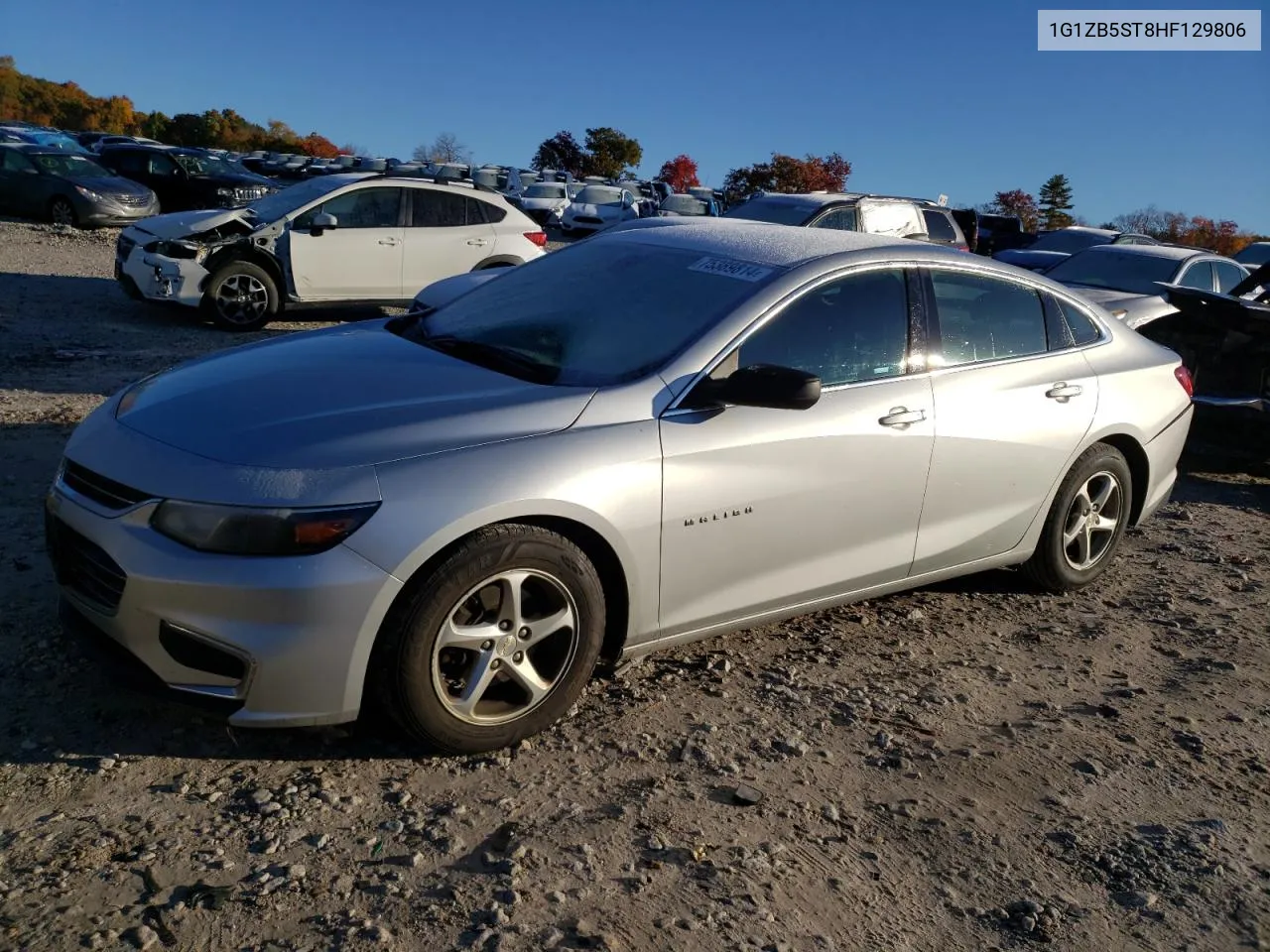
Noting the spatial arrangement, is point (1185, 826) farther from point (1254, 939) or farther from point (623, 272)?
point (623, 272)

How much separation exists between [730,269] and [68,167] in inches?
764

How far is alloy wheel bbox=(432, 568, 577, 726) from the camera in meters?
3.24

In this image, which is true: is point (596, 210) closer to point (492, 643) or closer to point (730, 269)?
point (730, 269)

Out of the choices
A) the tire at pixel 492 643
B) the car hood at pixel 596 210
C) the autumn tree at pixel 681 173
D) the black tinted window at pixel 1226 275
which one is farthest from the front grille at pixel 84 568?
the autumn tree at pixel 681 173

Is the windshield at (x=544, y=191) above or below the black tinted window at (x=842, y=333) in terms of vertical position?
above

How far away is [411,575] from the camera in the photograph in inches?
121

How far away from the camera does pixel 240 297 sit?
10633 mm

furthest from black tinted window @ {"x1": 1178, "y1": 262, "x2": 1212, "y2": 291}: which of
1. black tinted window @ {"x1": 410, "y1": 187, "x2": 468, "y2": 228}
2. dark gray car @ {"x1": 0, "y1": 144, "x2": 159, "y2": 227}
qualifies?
dark gray car @ {"x1": 0, "y1": 144, "x2": 159, "y2": 227}

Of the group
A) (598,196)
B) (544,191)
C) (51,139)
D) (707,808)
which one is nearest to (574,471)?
(707,808)

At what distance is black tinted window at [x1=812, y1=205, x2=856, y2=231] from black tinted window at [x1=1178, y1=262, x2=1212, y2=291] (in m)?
3.64

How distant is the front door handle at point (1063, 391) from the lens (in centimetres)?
471

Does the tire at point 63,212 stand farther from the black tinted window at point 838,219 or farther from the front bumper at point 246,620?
the front bumper at point 246,620

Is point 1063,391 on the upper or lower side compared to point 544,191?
lower

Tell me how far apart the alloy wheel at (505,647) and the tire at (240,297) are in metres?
8.29
